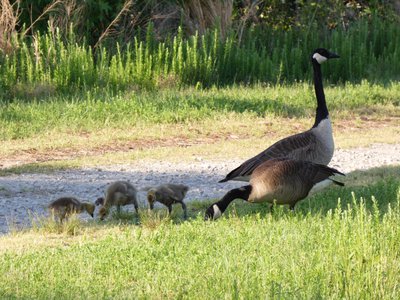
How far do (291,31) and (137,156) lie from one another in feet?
31.0

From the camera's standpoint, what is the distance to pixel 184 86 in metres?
19.0

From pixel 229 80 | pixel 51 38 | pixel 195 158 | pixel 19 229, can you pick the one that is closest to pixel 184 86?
pixel 229 80

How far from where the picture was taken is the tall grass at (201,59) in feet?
59.3

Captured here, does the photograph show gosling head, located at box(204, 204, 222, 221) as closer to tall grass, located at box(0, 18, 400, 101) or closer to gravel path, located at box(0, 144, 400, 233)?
gravel path, located at box(0, 144, 400, 233)

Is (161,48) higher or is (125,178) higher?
(161,48)

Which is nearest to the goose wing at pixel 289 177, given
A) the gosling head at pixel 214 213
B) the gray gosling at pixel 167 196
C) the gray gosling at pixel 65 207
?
the gosling head at pixel 214 213

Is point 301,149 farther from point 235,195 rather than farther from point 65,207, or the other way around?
point 65,207

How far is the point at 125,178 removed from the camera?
12273mm

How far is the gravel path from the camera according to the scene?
35.7 feet

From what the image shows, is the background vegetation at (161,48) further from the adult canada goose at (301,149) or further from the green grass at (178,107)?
the adult canada goose at (301,149)

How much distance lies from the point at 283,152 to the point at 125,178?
2.84 meters

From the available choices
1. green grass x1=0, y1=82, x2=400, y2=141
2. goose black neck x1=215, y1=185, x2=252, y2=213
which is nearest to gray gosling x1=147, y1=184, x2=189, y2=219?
goose black neck x1=215, y1=185, x2=252, y2=213

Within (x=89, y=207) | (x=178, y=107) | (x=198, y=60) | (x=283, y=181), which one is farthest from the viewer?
(x=198, y=60)

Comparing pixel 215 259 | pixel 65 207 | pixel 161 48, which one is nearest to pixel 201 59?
pixel 161 48
